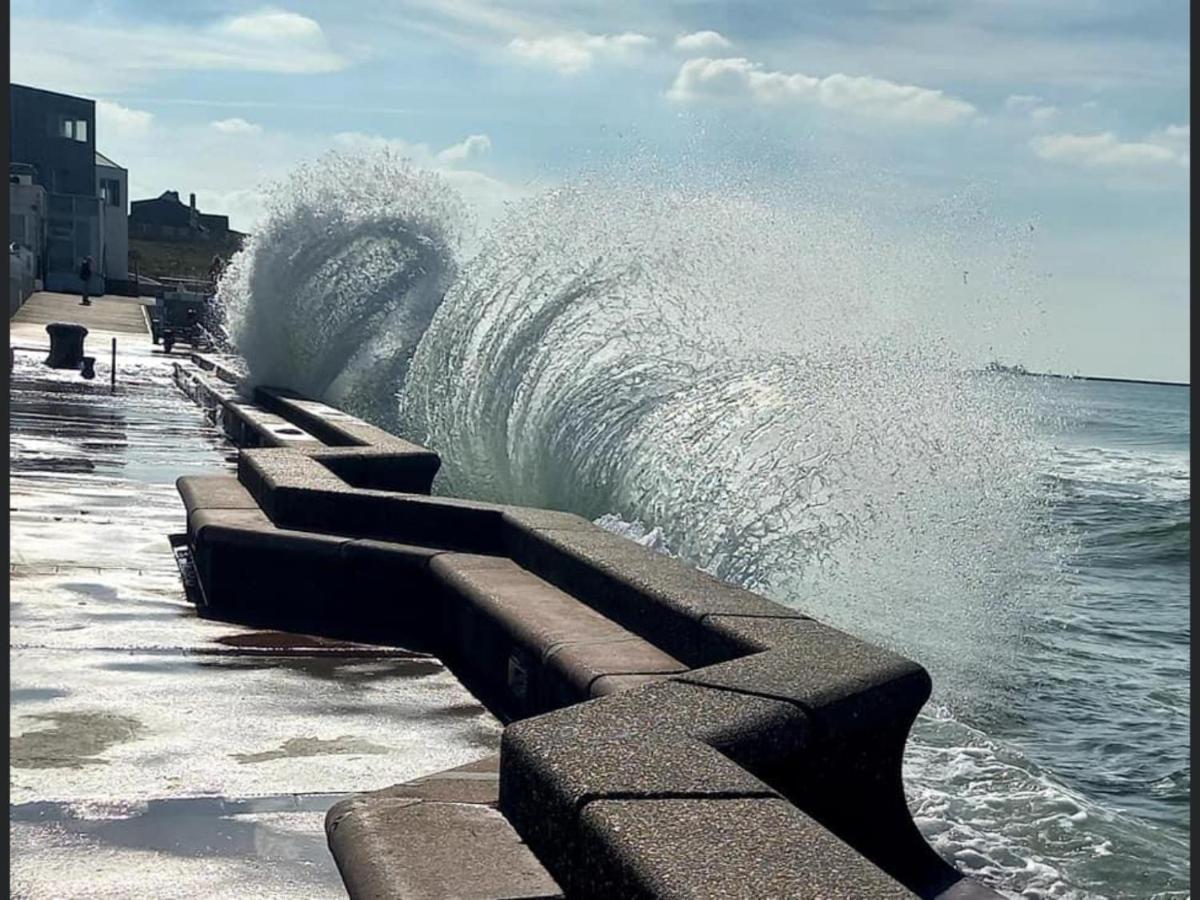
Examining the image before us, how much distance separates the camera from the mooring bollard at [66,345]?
73.5ft

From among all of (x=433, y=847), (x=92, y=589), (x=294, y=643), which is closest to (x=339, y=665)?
(x=294, y=643)

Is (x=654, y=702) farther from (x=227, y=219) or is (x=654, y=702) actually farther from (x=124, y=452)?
(x=227, y=219)

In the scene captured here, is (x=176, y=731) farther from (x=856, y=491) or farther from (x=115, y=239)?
(x=115, y=239)

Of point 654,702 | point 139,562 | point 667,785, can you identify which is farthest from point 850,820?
point 139,562

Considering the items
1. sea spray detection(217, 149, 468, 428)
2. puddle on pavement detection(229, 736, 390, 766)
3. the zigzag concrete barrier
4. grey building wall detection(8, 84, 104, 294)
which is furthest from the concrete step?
grey building wall detection(8, 84, 104, 294)

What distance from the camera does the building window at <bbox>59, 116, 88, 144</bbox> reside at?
66312mm

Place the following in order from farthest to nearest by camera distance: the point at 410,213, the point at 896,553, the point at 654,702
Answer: the point at 410,213
the point at 896,553
the point at 654,702

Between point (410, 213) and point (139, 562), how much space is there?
49.0 ft

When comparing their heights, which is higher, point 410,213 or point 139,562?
point 410,213

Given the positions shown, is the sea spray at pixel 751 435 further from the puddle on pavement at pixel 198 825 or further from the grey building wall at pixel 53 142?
the grey building wall at pixel 53 142

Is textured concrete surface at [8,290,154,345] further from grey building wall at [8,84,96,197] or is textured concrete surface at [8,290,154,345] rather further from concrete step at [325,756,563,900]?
concrete step at [325,756,563,900]

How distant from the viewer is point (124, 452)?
A: 11.6 metres

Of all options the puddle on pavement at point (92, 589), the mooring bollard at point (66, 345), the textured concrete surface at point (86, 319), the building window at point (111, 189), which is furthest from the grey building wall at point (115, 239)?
the puddle on pavement at point (92, 589)

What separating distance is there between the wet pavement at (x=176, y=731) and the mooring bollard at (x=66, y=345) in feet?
51.3
